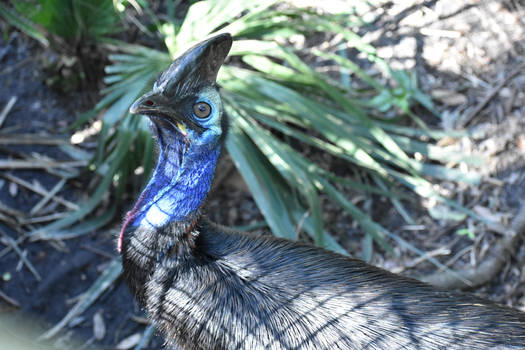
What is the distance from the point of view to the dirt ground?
2965mm

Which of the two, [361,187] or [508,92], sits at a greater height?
[508,92]

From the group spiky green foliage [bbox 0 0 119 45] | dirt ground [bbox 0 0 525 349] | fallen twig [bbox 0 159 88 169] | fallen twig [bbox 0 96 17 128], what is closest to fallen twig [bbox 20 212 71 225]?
Result: dirt ground [bbox 0 0 525 349]

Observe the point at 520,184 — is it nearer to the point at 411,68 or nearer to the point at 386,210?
the point at 386,210

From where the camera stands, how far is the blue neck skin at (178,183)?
5.77 feet

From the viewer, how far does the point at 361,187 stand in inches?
126

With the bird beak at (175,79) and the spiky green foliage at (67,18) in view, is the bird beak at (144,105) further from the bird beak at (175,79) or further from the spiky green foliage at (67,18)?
the spiky green foliage at (67,18)

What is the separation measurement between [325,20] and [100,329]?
2112 mm

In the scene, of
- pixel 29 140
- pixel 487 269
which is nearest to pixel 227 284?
pixel 487 269

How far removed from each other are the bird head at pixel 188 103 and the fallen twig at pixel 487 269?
1769 mm

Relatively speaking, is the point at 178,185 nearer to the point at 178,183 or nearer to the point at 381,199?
the point at 178,183

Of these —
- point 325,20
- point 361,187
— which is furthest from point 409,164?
point 325,20

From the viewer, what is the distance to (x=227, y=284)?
177 centimetres

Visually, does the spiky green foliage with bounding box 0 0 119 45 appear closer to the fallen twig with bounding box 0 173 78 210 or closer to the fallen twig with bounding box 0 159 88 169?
the fallen twig with bounding box 0 159 88 169

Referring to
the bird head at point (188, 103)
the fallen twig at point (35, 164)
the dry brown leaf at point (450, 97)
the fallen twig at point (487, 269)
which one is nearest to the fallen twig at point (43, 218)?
the fallen twig at point (35, 164)
